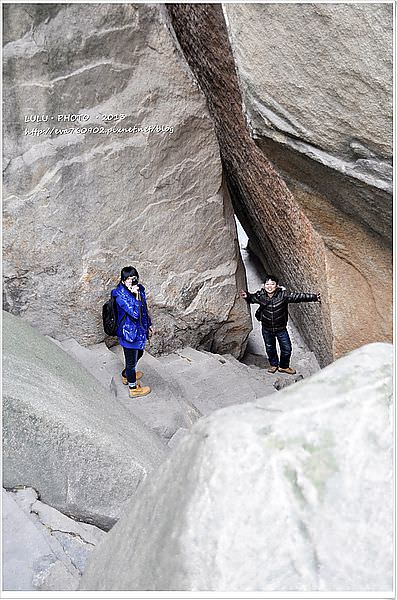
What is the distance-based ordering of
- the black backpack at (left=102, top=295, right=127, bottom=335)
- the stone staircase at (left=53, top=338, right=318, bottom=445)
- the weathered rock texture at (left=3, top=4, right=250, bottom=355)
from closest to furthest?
the stone staircase at (left=53, top=338, right=318, bottom=445)
the weathered rock texture at (left=3, top=4, right=250, bottom=355)
the black backpack at (left=102, top=295, right=127, bottom=335)

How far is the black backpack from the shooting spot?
12.0ft

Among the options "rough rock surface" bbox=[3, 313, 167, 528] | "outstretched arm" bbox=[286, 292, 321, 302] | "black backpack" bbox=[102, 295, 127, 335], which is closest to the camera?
"rough rock surface" bbox=[3, 313, 167, 528]

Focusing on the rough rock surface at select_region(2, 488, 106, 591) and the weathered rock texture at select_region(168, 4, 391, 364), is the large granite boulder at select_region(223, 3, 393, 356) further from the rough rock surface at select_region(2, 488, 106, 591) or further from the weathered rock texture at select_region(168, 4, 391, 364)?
the rough rock surface at select_region(2, 488, 106, 591)

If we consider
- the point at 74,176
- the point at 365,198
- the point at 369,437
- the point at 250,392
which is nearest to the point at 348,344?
the point at 250,392

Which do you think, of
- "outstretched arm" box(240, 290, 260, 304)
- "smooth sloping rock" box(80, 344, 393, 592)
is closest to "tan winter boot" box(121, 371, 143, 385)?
"outstretched arm" box(240, 290, 260, 304)

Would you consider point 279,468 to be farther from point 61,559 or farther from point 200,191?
point 200,191

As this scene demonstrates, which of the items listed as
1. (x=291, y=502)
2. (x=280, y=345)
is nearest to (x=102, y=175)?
(x=280, y=345)

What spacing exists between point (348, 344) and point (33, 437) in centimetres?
232

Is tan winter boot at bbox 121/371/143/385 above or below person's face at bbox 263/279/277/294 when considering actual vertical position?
below

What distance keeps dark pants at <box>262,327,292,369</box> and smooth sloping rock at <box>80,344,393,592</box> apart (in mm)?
3377

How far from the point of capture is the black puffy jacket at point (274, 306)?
4.21 metres

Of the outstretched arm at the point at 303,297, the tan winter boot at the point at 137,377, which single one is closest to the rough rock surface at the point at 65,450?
the tan winter boot at the point at 137,377

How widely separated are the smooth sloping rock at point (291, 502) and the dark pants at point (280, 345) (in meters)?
3.38

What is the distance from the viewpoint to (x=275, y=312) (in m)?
4.30
